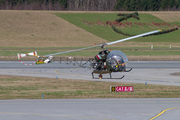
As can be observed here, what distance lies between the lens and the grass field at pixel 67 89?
20.3m

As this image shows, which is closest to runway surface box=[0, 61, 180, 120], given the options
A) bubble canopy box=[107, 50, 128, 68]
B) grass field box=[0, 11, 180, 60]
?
bubble canopy box=[107, 50, 128, 68]

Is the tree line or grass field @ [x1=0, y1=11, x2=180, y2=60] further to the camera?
the tree line

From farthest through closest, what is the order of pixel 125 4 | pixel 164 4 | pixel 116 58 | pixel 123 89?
pixel 164 4
pixel 125 4
pixel 116 58
pixel 123 89

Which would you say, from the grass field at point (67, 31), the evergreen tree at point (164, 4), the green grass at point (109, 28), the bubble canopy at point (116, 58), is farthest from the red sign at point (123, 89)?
the evergreen tree at point (164, 4)

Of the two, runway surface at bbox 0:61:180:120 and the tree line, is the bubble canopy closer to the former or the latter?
runway surface at bbox 0:61:180:120

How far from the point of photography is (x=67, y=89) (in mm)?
22953
